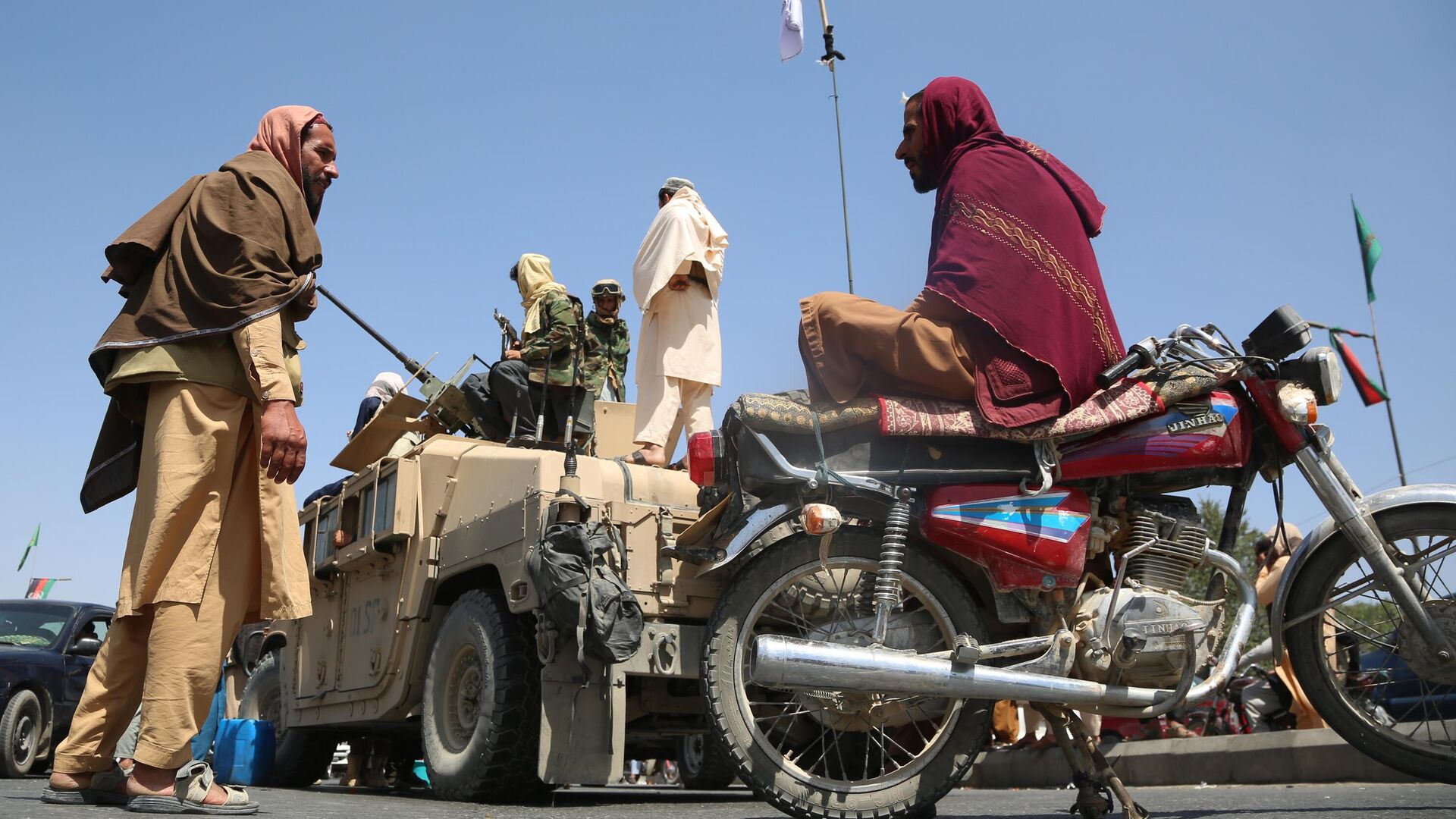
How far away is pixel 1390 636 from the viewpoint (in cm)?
415

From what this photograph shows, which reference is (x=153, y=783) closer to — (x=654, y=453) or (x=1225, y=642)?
(x=1225, y=642)

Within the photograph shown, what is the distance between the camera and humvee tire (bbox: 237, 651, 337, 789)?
28.0 ft

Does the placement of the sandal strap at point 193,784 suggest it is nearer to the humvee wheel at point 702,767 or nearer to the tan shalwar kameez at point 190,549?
the tan shalwar kameez at point 190,549

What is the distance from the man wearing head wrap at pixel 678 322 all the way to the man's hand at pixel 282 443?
11.1ft

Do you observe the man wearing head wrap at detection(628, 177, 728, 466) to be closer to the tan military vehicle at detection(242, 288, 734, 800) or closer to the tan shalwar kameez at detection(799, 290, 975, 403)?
the tan military vehicle at detection(242, 288, 734, 800)

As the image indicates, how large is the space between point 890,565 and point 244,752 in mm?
6222

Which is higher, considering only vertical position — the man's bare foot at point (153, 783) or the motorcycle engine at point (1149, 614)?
the motorcycle engine at point (1149, 614)

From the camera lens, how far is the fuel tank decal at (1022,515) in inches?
155

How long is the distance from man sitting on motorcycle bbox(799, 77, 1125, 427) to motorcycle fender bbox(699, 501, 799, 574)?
0.41 m

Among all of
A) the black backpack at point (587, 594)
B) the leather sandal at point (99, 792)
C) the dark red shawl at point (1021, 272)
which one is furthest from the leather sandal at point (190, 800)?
the dark red shawl at point (1021, 272)

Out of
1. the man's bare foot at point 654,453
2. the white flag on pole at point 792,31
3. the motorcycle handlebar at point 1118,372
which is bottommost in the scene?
the motorcycle handlebar at point 1118,372

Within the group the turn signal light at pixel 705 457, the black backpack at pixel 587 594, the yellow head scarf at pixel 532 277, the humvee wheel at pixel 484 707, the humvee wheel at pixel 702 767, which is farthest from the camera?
the yellow head scarf at pixel 532 277

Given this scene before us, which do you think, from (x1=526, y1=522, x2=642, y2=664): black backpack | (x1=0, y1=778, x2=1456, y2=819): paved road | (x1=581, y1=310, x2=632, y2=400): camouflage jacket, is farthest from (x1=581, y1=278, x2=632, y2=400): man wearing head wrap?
(x1=526, y1=522, x2=642, y2=664): black backpack

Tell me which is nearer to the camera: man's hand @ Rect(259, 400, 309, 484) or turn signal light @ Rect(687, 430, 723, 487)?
man's hand @ Rect(259, 400, 309, 484)
